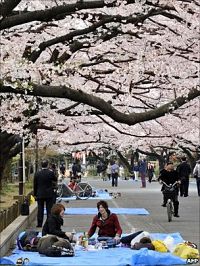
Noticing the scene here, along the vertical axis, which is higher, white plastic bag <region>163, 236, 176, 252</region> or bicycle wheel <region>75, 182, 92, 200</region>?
bicycle wheel <region>75, 182, 92, 200</region>

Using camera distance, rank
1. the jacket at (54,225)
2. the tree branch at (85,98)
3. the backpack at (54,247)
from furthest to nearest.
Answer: the jacket at (54,225) → the backpack at (54,247) → the tree branch at (85,98)

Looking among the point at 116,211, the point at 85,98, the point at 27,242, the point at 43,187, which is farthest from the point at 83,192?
the point at 85,98

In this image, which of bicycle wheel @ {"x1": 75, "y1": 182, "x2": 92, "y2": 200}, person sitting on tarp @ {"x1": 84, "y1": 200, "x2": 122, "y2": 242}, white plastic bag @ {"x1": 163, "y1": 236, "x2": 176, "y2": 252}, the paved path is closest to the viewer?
white plastic bag @ {"x1": 163, "y1": 236, "x2": 176, "y2": 252}

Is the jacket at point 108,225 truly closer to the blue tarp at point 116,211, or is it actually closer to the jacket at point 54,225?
the jacket at point 54,225

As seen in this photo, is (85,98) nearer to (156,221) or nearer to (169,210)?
(156,221)

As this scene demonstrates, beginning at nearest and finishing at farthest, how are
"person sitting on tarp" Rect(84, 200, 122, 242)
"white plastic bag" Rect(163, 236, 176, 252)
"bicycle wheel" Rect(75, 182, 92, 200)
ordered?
"white plastic bag" Rect(163, 236, 176, 252)
"person sitting on tarp" Rect(84, 200, 122, 242)
"bicycle wheel" Rect(75, 182, 92, 200)

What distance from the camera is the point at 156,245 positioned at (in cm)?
1159

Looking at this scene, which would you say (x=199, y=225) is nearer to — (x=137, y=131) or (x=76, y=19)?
(x=76, y=19)

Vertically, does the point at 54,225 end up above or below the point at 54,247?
above

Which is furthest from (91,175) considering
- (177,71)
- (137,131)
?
(177,71)

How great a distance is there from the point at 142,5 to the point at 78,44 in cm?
248

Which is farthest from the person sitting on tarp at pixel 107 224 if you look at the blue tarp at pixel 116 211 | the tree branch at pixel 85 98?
the blue tarp at pixel 116 211

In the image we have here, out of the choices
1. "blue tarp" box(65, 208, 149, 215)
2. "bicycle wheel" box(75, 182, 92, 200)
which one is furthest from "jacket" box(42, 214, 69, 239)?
"bicycle wheel" box(75, 182, 92, 200)

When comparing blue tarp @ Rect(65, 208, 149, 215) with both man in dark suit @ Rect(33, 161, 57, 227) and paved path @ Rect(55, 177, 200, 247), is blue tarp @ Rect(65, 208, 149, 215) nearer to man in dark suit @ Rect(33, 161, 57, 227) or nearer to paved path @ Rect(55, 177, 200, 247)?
paved path @ Rect(55, 177, 200, 247)
